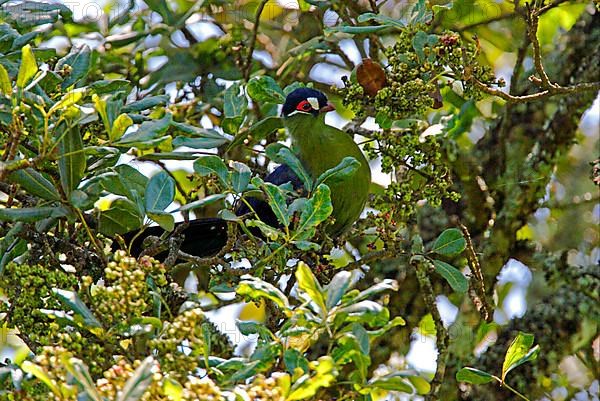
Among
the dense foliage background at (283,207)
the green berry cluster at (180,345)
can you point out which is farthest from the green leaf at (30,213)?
the green berry cluster at (180,345)

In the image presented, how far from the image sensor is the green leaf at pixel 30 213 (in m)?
2.10

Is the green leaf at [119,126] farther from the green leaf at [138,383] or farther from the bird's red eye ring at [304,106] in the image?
the bird's red eye ring at [304,106]

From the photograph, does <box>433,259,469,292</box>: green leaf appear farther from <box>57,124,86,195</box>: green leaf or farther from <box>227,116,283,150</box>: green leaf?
<box>57,124,86,195</box>: green leaf

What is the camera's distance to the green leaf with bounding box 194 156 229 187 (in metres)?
2.29

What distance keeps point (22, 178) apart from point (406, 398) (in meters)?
2.61

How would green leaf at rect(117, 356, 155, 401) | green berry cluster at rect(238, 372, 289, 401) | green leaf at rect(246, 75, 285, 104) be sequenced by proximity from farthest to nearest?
green leaf at rect(246, 75, 285, 104)
green berry cluster at rect(238, 372, 289, 401)
green leaf at rect(117, 356, 155, 401)

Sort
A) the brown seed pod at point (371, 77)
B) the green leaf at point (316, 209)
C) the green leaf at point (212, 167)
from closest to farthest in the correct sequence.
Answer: the green leaf at point (316, 209)
the green leaf at point (212, 167)
the brown seed pod at point (371, 77)

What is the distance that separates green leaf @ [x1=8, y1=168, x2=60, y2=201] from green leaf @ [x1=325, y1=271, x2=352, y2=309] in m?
0.76

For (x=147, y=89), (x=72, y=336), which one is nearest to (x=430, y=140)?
(x=72, y=336)

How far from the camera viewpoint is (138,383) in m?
1.51

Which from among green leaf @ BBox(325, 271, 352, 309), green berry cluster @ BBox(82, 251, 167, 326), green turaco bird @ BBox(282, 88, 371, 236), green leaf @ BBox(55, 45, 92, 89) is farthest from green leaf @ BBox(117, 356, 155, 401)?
green turaco bird @ BBox(282, 88, 371, 236)

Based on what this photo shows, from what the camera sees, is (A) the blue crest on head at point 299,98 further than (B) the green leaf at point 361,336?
Yes

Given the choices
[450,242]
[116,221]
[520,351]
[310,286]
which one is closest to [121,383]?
[310,286]

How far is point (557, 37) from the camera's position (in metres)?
4.86
